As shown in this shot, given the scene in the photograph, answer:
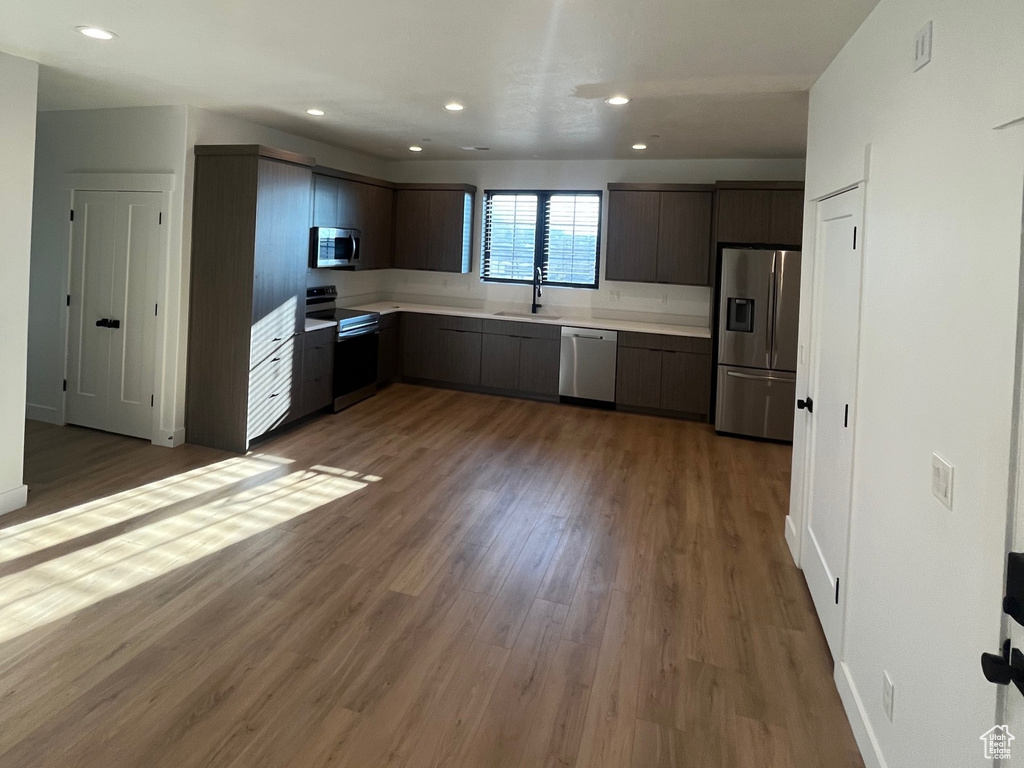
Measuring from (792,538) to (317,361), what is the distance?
4167mm

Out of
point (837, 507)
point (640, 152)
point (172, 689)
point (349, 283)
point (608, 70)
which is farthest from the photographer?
point (349, 283)

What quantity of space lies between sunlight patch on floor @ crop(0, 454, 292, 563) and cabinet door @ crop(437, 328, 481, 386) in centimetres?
284

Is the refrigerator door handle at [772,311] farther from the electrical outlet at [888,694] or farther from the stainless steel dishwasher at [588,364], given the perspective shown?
the electrical outlet at [888,694]

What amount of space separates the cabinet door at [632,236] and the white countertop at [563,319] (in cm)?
50

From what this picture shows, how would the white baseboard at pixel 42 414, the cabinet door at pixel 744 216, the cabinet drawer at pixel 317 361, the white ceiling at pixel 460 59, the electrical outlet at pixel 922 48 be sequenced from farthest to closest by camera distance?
the cabinet door at pixel 744 216 → the cabinet drawer at pixel 317 361 → the white baseboard at pixel 42 414 → the white ceiling at pixel 460 59 → the electrical outlet at pixel 922 48

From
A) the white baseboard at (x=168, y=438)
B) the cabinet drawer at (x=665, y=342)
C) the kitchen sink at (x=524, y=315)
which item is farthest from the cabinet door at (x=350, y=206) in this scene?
the cabinet drawer at (x=665, y=342)

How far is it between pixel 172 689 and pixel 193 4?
2.77 metres

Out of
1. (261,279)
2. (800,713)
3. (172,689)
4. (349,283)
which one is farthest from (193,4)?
(349,283)

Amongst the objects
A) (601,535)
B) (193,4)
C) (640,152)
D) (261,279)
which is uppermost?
(640,152)

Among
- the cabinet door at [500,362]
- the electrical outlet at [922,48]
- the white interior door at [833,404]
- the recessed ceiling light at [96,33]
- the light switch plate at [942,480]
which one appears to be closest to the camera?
the light switch plate at [942,480]

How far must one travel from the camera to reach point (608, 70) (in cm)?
367

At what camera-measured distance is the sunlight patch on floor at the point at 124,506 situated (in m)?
3.61

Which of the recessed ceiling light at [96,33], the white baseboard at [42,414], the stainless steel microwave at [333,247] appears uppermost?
the recessed ceiling light at [96,33]

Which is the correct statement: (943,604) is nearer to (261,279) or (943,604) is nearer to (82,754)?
(82,754)
